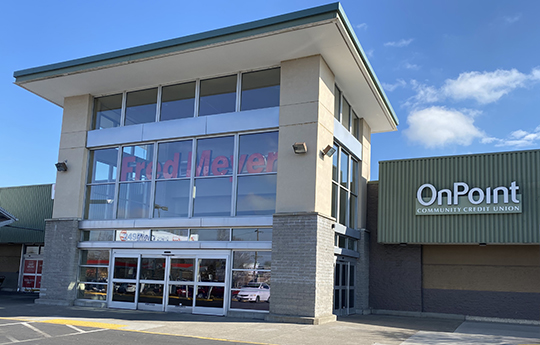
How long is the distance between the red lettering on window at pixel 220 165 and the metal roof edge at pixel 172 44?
356cm

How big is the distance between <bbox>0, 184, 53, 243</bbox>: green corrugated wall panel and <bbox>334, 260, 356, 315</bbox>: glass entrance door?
15.1m

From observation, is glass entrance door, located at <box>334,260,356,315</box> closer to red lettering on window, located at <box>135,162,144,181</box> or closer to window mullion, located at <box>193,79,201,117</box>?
window mullion, located at <box>193,79,201,117</box>

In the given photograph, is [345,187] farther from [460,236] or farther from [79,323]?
[79,323]

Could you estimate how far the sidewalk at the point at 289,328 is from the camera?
1110 cm

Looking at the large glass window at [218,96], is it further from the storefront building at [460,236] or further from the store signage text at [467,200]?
the store signage text at [467,200]

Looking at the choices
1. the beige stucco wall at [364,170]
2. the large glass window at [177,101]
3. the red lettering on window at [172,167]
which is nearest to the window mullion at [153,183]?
the red lettering on window at [172,167]

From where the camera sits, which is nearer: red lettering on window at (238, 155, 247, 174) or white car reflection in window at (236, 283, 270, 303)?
white car reflection in window at (236, 283, 270, 303)

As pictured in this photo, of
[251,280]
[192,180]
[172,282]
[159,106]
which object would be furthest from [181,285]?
→ [159,106]

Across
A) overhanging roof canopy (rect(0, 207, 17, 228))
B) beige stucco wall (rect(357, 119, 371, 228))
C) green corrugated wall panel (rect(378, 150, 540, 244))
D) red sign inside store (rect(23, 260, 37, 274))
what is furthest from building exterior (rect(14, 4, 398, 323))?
red sign inside store (rect(23, 260, 37, 274))

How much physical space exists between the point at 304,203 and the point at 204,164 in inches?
149

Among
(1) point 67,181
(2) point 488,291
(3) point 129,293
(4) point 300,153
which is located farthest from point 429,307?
(1) point 67,181

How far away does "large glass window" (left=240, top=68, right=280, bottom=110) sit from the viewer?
15883 millimetres

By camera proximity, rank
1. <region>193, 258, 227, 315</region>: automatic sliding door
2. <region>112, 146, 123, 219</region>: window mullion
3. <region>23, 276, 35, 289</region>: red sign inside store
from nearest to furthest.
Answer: <region>193, 258, 227, 315</region>: automatic sliding door, <region>112, 146, 123, 219</region>: window mullion, <region>23, 276, 35, 289</region>: red sign inside store

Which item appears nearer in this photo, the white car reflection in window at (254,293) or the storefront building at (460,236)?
the white car reflection in window at (254,293)
